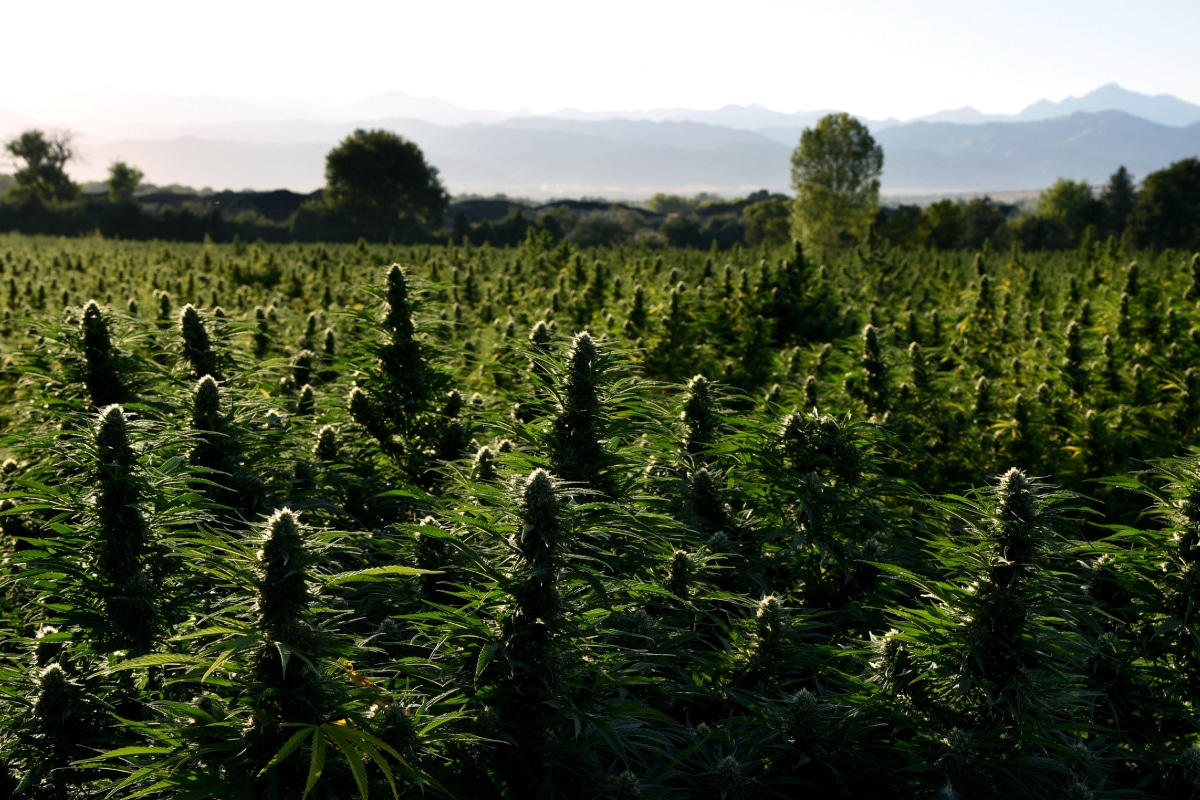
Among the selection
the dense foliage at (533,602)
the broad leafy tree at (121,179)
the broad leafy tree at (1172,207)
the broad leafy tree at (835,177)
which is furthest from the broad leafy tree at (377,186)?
the dense foliage at (533,602)

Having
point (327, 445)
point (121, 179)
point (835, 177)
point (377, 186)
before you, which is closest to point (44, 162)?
point (121, 179)

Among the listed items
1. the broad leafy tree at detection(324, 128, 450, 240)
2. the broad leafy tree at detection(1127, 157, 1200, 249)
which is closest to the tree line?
the broad leafy tree at detection(324, 128, 450, 240)

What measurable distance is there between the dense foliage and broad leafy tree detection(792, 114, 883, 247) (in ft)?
193

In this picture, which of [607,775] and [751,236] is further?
[751,236]

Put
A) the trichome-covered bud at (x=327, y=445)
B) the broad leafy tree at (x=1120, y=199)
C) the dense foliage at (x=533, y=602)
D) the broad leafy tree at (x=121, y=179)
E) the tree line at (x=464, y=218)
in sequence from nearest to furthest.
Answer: the dense foliage at (x=533, y=602), the trichome-covered bud at (x=327, y=445), the tree line at (x=464, y=218), the broad leafy tree at (x=1120, y=199), the broad leafy tree at (x=121, y=179)

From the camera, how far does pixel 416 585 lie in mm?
3180

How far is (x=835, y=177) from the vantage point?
200 ft

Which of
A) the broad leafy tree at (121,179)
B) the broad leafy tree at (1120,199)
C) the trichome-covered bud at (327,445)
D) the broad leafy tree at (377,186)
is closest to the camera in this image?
the trichome-covered bud at (327,445)

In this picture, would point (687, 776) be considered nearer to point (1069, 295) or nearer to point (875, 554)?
point (875, 554)

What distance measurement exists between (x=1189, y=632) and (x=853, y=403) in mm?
3504

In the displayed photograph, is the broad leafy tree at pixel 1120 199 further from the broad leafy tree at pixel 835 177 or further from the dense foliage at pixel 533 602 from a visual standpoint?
the dense foliage at pixel 533 602

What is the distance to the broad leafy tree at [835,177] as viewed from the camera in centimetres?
6022

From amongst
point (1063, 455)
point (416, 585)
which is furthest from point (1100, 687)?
point (1063, 455)

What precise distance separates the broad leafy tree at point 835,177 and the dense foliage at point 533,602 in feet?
193
